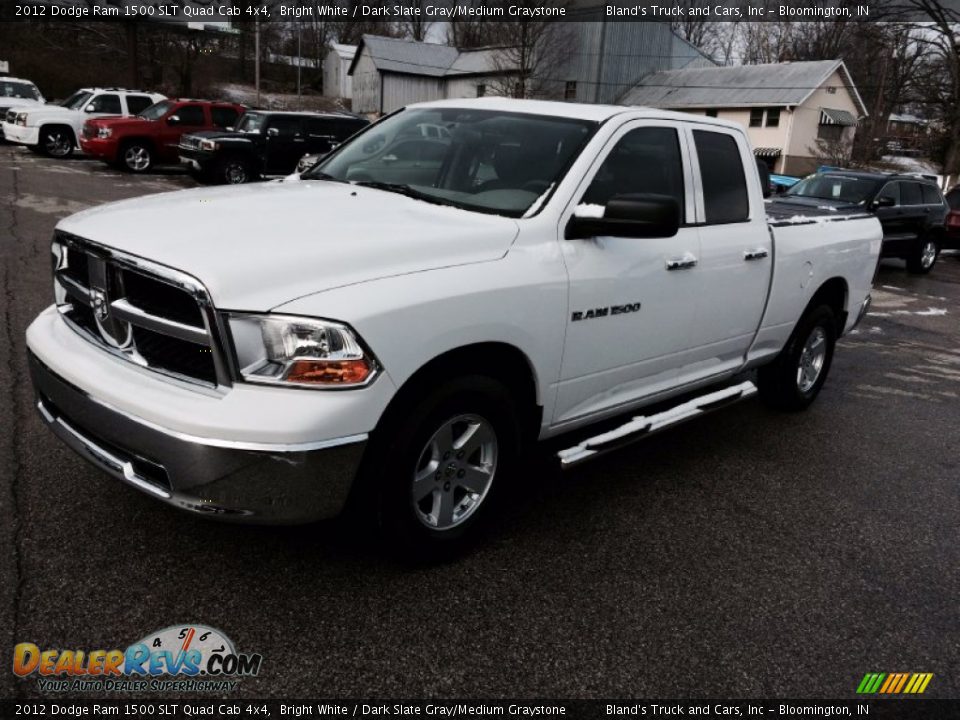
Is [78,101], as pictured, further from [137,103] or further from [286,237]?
[286,237]

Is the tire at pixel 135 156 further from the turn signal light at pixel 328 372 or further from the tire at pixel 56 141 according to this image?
the turn signal light at pixel 328 372

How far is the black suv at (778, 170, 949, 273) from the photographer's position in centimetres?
1339

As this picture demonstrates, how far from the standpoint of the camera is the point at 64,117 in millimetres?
20391

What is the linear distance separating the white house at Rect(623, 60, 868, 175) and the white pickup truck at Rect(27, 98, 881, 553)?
41.1m

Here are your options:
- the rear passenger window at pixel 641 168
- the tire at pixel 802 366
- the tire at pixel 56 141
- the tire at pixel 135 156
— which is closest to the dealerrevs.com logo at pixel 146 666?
the rear passenger window at pixel 641 168

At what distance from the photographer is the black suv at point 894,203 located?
1339 cm

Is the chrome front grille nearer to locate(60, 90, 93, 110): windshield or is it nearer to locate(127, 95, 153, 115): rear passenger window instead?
locate(127, 95, 153, 115): rear passenger window

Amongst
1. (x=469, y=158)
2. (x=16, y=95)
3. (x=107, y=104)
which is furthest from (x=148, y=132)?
(x=469, y=158)

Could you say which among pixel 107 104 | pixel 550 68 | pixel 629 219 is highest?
pixel 550 68

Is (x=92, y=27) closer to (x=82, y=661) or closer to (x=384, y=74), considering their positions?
(x=384, y=74)

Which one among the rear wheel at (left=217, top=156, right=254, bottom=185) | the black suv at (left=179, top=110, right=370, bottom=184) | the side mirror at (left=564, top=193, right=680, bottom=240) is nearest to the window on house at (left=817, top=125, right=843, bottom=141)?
the black suv at (left=179, top=110, right=370, bottom=184)

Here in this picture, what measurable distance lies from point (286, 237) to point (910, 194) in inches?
567

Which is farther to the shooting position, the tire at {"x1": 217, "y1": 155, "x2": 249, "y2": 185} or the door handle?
the tire at {"x1": 217, "y1": 155, "x2": 249, "y2": 185}

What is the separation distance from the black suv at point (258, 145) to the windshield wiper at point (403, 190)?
45.0ft
